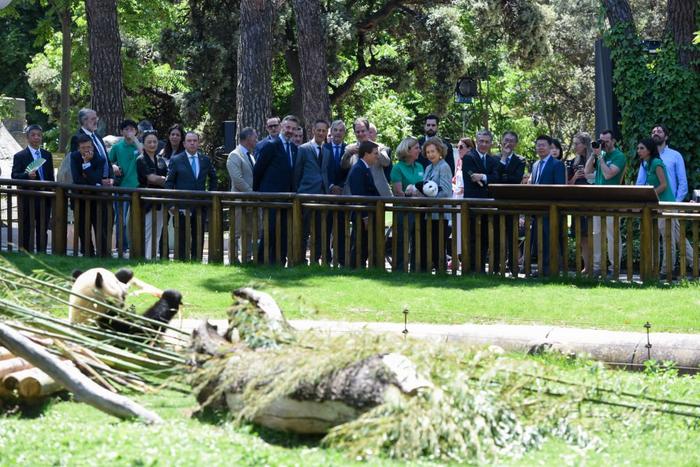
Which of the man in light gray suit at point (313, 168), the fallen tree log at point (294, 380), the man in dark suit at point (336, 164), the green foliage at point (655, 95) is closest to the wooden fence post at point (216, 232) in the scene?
the man in light gray suit at point (313, 168)

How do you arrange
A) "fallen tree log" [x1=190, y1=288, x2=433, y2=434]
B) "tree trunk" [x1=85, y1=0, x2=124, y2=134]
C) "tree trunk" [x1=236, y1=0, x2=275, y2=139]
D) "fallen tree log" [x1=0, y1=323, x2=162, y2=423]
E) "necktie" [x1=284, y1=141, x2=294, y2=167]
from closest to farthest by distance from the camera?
1. "fallen tree log" [x1=190, y1=288, x2=433, y2=434]
2. "fallen tree log" [x1=0, y1=323, x2=162, y2=423]
3. "necktie" [x1=284, y1=141, x2=294, y2=167]
4. "tree trunk" [x1=236, y1=0, x2=275, y2=139]
5. "tree trunk" [x1=85, y1=0, x2=124, y2=134]

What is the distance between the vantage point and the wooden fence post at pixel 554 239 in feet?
48.1

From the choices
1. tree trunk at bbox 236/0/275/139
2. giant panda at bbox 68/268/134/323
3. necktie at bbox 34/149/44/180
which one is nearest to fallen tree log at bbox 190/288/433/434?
giant panda at bbox 68/268/134/323

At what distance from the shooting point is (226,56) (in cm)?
3173

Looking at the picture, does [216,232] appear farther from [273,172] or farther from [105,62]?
[105,62]

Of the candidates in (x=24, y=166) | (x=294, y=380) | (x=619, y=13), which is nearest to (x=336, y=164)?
(x=24, y=166)

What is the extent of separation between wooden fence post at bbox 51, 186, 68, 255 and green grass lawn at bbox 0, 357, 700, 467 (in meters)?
8.38

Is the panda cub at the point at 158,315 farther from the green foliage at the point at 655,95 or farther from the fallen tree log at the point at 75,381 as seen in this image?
the green foliage at the point at 655,95

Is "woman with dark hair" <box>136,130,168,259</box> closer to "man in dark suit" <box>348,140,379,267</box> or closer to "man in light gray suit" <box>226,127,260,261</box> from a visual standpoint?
"man in light gray suit" <box>226,127,260,261</box>

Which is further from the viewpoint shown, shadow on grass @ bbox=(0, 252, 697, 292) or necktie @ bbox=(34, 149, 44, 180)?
necktie @ bbox=(34, 149, 44, 180)

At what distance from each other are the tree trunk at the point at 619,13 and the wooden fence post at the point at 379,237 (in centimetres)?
609

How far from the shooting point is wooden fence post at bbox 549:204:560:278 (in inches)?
577

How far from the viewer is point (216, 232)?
15797 mm

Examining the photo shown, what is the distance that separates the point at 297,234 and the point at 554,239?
318cm
